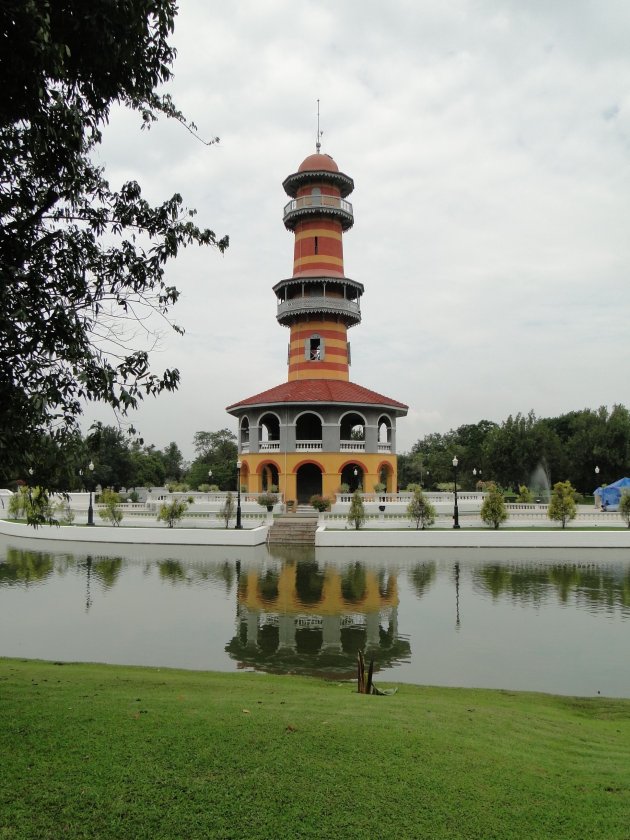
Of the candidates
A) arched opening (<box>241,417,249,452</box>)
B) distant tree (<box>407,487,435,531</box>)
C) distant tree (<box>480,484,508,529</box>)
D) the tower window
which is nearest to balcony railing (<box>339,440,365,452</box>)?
the tower window

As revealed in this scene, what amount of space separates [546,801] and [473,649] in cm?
667

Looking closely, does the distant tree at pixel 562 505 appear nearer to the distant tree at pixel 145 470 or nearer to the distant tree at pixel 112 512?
the distant tree at pixel 112 512

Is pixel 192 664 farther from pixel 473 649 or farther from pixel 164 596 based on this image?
pixel 164 596

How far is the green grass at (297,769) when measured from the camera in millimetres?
4195

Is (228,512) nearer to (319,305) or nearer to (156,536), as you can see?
(156,536)

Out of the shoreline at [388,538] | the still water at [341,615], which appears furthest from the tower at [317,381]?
the still water at [341,615]

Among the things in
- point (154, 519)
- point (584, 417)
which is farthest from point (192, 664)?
point (584, 417)

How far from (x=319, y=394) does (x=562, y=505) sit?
15219 millimetres

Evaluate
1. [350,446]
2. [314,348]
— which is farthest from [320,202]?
[350,446]

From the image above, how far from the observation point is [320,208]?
4003cm

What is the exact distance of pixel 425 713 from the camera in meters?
6.48

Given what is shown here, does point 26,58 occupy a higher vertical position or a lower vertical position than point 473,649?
higher

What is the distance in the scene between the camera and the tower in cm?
3747

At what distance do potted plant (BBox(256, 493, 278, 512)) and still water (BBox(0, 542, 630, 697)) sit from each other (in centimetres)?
826
